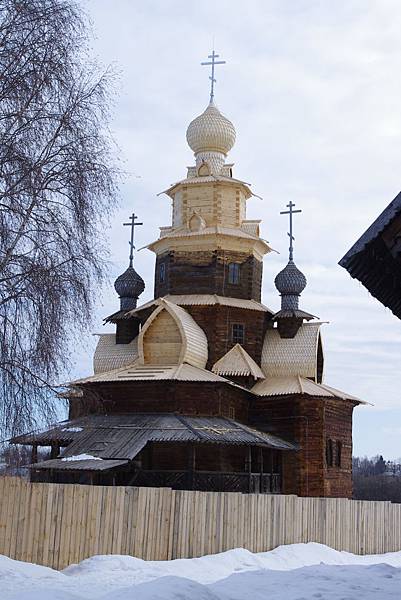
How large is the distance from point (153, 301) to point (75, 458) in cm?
849

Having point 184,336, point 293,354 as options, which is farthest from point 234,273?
point 184,336

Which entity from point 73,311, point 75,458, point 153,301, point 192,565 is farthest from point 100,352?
point 73,311

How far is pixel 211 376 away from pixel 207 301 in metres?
3.52

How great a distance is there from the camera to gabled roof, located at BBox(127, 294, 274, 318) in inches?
1017

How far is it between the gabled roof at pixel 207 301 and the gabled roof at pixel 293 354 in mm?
1322

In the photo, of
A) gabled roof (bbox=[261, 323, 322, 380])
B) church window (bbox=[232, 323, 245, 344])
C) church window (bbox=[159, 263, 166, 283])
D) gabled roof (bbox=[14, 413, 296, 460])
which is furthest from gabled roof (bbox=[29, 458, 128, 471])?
church window (bbox=[159, 263, 166, 283])

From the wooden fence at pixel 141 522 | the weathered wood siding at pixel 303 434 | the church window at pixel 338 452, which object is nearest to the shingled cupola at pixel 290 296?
the weathered wood siding at pixel 303 434

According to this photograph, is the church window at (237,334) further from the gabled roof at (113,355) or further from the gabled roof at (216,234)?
the gabled roof at (113,355)

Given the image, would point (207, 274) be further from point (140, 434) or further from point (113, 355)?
point (140, 434)

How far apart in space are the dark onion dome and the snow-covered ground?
532 inches

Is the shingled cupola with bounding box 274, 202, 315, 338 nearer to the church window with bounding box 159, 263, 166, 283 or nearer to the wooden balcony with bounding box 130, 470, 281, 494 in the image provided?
the church window with bounding box 159, 263, 166, 283

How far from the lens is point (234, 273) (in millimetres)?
26969

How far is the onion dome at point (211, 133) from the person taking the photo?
2881 cm

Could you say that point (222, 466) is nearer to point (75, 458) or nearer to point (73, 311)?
point (75, 458)
